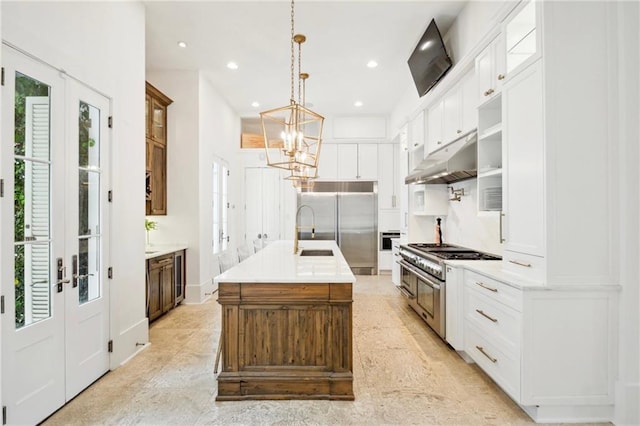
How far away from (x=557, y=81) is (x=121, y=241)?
3528 mm

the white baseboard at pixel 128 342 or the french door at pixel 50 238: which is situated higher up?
the french door at pixel 50 238

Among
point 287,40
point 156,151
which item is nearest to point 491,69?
point 287,40

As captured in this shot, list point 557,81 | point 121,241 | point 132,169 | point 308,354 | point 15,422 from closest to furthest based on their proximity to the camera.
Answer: point 15,422 → point 557,81 → point 308,354 → point 121,241 → point 132,169

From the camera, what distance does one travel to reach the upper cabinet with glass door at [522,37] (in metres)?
2.25

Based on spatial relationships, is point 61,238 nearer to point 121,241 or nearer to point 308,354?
point 121,241

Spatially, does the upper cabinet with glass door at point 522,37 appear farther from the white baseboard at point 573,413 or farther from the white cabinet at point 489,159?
the white baseboard at point 573,413

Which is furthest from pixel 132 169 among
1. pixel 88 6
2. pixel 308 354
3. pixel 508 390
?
pixel 508 390

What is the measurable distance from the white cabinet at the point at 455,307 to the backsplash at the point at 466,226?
2.02ft

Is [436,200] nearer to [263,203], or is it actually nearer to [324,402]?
[324,402]

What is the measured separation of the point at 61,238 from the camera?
2312 millimetres

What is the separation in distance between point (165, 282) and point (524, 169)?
4136 millimetres

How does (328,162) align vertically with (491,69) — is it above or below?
below

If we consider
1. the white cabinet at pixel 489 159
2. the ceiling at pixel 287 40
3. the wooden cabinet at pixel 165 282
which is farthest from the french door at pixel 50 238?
the white cabinet at pixel 489 159

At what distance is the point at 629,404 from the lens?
2.06 meters
